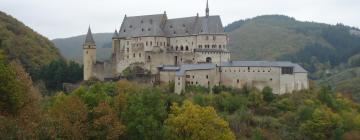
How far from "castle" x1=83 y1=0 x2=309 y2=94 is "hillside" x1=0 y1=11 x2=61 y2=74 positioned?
593 inches

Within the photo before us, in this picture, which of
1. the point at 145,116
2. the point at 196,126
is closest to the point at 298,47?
the point at 196,126

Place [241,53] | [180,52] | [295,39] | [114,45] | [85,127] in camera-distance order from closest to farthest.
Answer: [85,127] < [180,52] < [114,45] < [241,53] < [295,39]

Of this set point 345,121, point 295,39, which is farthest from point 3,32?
point 295,39

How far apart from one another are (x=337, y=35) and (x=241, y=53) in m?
37.1

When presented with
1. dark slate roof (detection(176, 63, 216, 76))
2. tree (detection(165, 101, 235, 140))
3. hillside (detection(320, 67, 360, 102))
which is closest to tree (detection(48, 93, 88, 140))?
tree (detection(165, 101, 235, 140))

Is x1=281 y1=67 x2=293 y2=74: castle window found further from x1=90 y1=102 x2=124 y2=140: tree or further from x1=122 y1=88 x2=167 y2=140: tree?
x1=90 y1=102 x2=124 y2=140: tree

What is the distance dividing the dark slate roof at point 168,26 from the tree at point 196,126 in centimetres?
2226

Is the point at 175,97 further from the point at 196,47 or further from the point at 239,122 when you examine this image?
the point at 196,47

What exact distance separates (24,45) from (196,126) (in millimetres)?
53956

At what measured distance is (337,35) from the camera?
18662 cm

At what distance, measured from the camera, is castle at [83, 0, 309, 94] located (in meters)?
63.4

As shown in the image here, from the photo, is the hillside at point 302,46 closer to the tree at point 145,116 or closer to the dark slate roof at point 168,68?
the dark slate roof at point 168,68

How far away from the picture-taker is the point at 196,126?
48.0 m

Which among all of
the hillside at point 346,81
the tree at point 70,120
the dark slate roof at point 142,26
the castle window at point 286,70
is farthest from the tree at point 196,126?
the hillside at point 346,81
